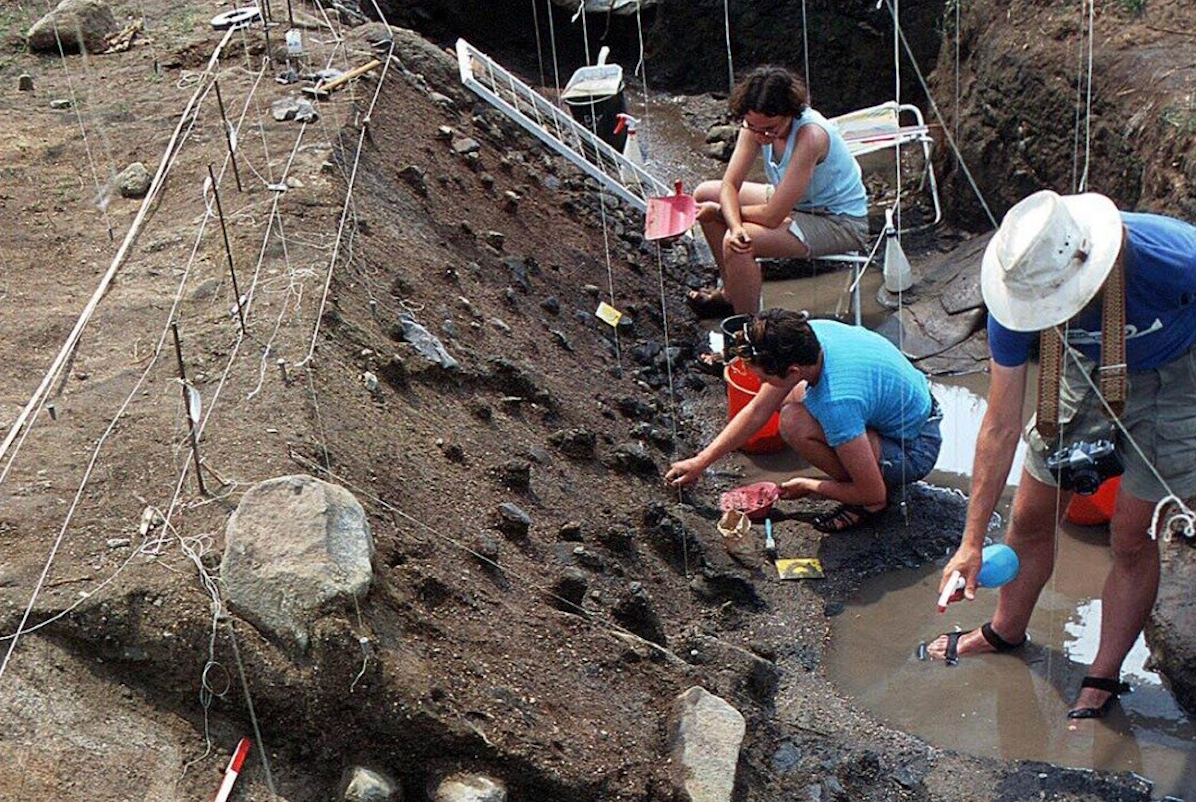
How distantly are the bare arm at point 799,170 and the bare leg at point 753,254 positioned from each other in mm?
92

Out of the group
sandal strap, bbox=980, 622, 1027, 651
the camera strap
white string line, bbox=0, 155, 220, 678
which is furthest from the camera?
sandal strap, bbox=980, 622, 1027, 651

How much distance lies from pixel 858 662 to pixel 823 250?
2.08 metres

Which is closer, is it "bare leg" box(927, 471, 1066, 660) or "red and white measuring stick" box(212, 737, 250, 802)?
"red and white measuring stick" box(212, 737, 250, 802)

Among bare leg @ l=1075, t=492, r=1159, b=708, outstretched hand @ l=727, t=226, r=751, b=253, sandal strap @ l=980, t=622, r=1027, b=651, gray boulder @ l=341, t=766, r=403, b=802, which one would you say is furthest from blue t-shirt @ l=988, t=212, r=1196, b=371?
outstretched hand @ l=727, t=226, r=751, b=253

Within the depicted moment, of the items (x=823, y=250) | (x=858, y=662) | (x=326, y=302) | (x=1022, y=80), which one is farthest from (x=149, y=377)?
(x=1022, y=80)

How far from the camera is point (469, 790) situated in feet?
9.16

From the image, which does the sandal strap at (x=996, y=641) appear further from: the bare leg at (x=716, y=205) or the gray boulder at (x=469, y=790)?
the bare leg at (x=716, y=205)

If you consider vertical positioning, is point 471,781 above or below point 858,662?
above

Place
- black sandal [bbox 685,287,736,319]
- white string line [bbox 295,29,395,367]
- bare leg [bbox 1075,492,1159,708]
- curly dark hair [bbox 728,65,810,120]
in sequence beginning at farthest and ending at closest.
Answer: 1. black sandal [bbox 685,287,736,319]
2. curly dark hair [bbox 728,65,810,120]
3. white string line [bbox 295,29,395,367]
4. bare leg [bbox 1075,492,1159,708]

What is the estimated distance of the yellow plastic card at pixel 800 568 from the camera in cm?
426

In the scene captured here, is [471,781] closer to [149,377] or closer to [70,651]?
[70,651]

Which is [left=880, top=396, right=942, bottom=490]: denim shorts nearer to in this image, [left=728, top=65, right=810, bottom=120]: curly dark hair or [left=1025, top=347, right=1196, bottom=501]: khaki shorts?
[left=1025, top=347, right=1196, bottom=501]: khaki shorts

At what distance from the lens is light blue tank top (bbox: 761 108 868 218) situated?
5.23 metres

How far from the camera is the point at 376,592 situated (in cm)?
300
